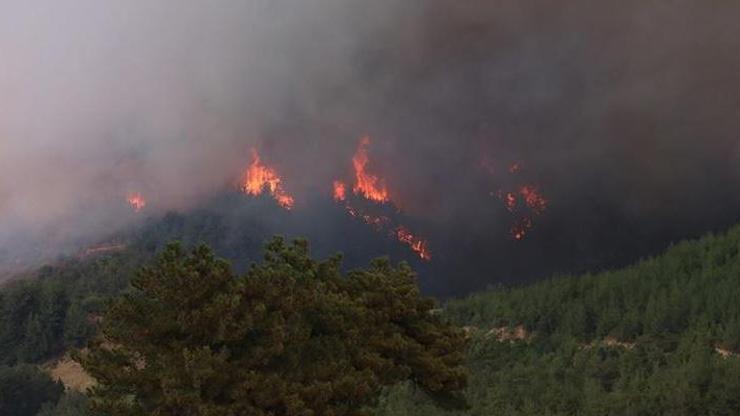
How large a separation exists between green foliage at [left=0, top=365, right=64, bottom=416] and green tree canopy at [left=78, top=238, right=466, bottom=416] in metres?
139

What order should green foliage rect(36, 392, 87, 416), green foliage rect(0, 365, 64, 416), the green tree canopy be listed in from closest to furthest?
the green tree canopy, green foliage rect(36, 392, 87, 416), green foliage rect(0, 365, 64, 416)

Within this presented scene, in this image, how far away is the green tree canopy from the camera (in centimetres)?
3097

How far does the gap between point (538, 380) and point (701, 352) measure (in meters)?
30.5

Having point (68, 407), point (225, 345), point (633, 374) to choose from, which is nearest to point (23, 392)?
point (68, 407)

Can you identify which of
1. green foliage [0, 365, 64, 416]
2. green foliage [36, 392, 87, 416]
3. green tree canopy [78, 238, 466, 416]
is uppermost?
green foliage [0, 365, 64, 416]

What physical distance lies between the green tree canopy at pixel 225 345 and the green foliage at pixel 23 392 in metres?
139

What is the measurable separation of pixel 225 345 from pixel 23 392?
477ft

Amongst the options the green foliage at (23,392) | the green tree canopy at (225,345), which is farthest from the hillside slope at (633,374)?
the green foliage at (23,392)

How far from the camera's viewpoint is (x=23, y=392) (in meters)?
158

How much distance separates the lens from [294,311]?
3319 cm

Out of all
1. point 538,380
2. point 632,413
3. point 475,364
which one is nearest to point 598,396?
point 632,413

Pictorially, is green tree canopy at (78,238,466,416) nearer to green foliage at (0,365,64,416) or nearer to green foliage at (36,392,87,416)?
green foliage at (36,392,87,416)

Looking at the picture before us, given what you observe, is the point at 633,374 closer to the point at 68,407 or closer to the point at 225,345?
the point at 68,407

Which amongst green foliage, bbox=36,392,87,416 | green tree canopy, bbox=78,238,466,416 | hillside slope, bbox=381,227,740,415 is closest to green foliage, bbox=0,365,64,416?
green foliage, bbox=36,392,87,416
